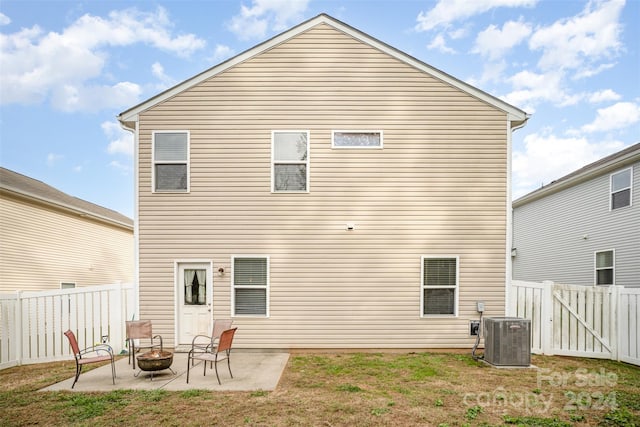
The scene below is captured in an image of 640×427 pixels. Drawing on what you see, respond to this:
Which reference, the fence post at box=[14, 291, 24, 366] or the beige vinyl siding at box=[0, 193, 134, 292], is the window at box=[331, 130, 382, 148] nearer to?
the fence post at box=[14, 291, 24, 366]

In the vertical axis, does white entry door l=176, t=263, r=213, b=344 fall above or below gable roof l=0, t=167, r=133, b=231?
below

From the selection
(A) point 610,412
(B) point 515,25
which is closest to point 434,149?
(A) point 610,412

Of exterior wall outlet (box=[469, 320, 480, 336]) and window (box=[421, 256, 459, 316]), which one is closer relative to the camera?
exterior wall outlet (box=[469, 320, 480, 336])

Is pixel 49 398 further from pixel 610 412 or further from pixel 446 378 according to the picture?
pixel 610 412

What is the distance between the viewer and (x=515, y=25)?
41.2ft

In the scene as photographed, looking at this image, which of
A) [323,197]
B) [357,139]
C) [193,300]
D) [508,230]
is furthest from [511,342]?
[193,300]

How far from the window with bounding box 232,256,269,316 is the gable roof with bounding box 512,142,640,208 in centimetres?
1172

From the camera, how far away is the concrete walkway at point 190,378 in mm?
5460

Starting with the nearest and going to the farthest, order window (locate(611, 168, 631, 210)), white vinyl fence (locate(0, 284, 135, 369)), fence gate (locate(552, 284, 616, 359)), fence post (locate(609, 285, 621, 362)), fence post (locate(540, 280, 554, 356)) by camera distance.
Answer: white vinyl fence (locate(0, 284, 135, 369))
fence post (locate(609, 285, 621, 362))
fence gate (locate(552, 284, 616, 359))
fence post (locate(540, 280, 554, 356))
window (locate(611, 168, 631, 210))

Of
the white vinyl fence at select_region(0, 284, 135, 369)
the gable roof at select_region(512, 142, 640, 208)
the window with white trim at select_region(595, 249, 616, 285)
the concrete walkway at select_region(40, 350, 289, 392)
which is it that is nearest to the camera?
the concrete walkway at select_region(40, 350, 289, 392)

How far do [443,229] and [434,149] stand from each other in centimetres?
197

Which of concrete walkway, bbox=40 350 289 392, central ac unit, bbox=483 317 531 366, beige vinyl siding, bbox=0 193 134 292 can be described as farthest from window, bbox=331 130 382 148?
beige vinyl siding, bbox=0 193 134 292

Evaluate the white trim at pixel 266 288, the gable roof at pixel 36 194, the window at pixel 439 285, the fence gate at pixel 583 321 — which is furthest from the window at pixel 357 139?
the gable roof at pixel 36 194

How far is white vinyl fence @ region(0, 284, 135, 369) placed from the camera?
23.4 ft
